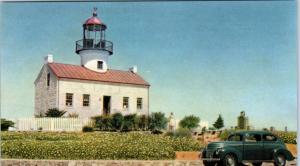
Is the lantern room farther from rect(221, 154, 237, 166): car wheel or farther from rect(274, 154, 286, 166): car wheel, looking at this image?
rect(274, 154, 286, 166): car wheel

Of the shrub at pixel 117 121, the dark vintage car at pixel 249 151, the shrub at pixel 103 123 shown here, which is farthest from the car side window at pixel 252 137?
the shrub at pixel 103 123

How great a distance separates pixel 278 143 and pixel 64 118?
221 inches

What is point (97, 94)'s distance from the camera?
1652 cm

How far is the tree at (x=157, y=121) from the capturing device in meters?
15.5

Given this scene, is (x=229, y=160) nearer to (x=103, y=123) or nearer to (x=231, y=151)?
(x=231, y=151)

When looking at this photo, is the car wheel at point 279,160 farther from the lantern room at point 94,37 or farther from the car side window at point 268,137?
the lantern room at point 94,37

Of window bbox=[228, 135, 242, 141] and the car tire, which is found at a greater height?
window bbox=[228, 135, 242, 141]

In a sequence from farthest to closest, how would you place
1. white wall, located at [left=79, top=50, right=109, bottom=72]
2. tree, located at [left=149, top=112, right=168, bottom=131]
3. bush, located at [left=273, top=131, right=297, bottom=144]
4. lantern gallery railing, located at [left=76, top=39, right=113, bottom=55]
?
white wall, located at [left=79, top=50, right=109, bottom=72], lantern gallery railing, located at [left=76, top=39, right=113, bottom=55], tree, located at [left=149, top=112, right=168, bottom=131], bush, located at [left=273, top=131, right=297, bottom=144]

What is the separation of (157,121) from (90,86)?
2158 mm

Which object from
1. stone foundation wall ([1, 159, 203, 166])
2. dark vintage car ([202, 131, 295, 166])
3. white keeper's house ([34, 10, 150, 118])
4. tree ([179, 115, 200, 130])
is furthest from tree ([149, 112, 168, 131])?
dark vintage car ([202, 131, 295, 166])

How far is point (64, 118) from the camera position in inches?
636

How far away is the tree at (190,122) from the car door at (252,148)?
1337 millimetres

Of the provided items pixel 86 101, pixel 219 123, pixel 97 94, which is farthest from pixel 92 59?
pixel 219 123

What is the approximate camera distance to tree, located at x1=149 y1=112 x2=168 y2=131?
15.5m
